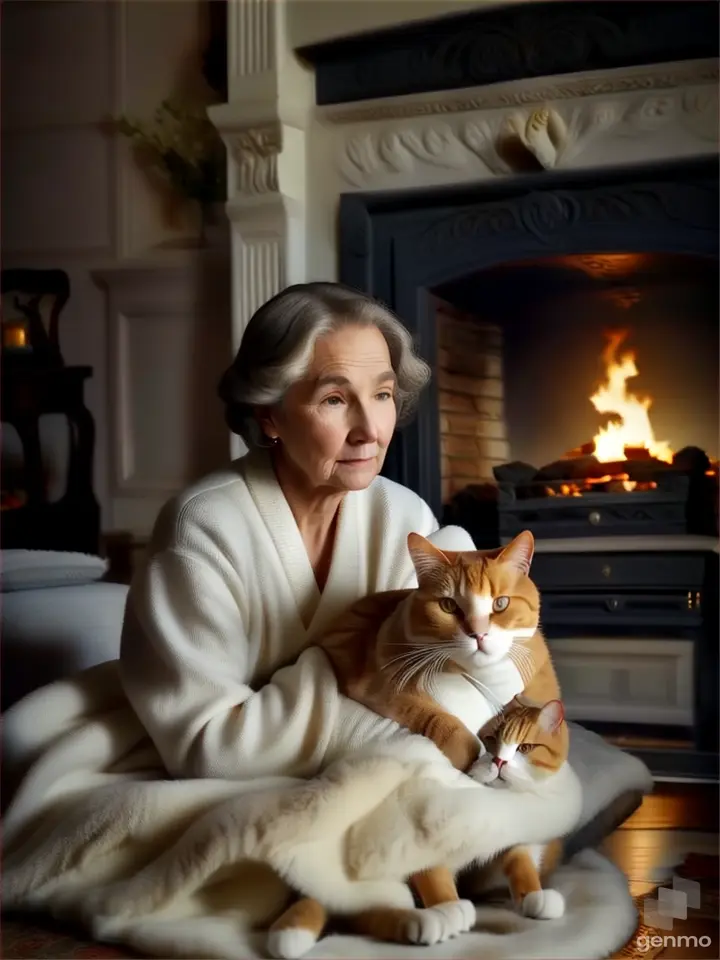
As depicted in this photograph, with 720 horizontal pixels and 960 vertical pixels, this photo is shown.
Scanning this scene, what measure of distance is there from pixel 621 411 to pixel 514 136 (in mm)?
452

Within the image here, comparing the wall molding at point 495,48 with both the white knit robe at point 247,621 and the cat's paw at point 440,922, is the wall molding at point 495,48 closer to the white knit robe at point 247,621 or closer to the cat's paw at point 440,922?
the white knit robe at point 247,621

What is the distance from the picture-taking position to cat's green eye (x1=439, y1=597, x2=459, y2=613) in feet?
2.48

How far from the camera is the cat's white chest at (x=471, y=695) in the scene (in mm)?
768

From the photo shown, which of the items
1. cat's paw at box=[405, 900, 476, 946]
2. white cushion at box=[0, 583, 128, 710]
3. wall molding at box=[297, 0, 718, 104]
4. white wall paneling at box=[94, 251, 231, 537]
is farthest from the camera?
wall molding at box=[297, 0, 718, 104]

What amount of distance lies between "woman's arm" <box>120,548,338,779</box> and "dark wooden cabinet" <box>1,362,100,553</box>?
436mm

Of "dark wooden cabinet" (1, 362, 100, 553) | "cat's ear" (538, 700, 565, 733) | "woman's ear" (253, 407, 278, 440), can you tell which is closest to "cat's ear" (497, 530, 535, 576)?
"cat's ear" (538, 700, 565, 733)

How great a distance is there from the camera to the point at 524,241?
160cm

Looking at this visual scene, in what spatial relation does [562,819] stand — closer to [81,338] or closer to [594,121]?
[81,338]

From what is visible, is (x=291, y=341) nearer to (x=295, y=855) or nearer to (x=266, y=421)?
(x=266, y=421)

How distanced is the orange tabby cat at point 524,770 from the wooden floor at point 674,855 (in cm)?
8

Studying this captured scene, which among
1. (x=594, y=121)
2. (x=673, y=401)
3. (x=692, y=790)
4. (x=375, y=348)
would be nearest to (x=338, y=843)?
(x=375, y=348)

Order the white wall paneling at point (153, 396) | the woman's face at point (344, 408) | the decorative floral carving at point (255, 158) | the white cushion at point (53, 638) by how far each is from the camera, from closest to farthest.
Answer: the woman's face at point (344, 408) → the white cushion at point (53, 638) → the white wall paneling at point (153, 396) → the decorative floral carving at point (255, 158)

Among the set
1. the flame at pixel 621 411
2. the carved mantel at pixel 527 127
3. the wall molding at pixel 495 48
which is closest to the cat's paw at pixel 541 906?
the flame at pixel 621 411

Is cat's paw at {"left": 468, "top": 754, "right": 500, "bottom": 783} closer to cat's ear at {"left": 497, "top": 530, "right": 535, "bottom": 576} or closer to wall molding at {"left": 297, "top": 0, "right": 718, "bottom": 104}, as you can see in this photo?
cat's ear at {"left": 497, "top": 530, "right": 535, "bottom": 576}
